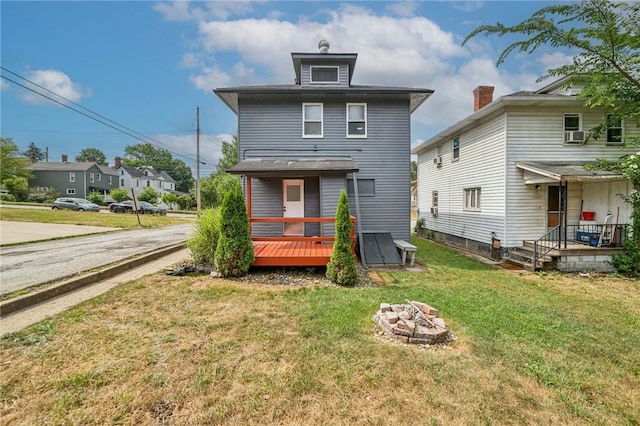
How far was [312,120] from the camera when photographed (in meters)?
10.2

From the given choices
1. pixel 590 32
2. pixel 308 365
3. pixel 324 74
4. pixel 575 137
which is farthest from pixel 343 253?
pixel 575 137

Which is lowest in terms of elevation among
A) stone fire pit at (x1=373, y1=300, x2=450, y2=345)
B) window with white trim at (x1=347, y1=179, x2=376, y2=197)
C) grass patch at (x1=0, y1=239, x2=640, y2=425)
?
grass patch at (x1=0, y1=239, x2=640, y2=425)

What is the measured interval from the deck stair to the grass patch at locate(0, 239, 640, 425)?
353 centimetres

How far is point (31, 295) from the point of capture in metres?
4.79

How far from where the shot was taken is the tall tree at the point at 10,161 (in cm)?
3350

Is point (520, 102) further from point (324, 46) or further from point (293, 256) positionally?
point (293, 256)

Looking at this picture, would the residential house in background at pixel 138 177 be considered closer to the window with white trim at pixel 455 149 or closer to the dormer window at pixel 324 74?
the dormer window at pixel 324 74

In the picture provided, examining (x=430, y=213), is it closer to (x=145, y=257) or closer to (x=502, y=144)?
(x=502, y=144)

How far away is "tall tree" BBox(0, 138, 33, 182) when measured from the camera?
3350cm

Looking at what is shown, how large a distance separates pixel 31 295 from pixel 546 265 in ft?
41.8

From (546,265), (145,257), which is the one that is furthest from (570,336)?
(145,257)

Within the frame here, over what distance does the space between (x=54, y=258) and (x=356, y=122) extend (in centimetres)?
1053

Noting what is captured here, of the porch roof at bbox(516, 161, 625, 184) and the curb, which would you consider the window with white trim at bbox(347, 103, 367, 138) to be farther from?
the curb

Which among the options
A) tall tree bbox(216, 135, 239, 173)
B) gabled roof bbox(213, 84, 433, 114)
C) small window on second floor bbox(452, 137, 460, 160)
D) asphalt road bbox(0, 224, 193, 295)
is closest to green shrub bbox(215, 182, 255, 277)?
asphalt road bbox(0, 224, 193, 295)
